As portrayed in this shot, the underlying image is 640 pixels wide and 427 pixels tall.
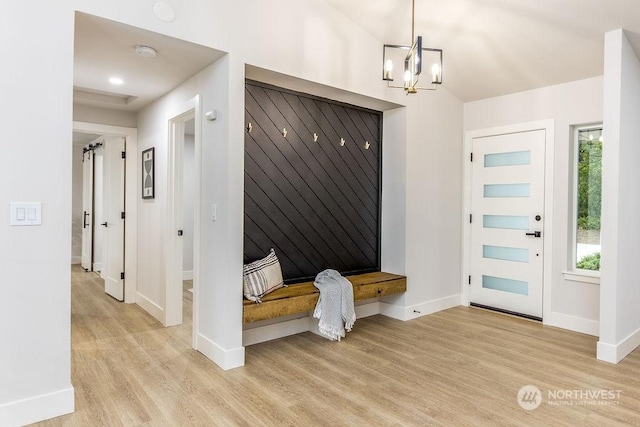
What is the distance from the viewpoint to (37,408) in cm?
225

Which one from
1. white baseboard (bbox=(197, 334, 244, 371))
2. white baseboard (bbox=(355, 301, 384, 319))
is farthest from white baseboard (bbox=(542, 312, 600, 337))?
white baseboard (bbox=(197, 334, 244, 371))

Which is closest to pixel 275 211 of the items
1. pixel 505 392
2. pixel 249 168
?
pixel 249 168

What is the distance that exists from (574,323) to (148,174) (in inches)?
183

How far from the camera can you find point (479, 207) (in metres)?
4.77

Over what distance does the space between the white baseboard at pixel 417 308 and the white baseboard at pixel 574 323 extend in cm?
99

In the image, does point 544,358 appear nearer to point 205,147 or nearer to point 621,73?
point 621,73

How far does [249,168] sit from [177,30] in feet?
3.98

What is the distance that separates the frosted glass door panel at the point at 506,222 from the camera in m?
4.38

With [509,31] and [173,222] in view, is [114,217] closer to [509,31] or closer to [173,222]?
[173,222]

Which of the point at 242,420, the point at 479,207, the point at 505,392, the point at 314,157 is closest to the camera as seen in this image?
the point at 242,420

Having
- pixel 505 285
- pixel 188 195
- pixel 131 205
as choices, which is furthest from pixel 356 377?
pixel 188 195

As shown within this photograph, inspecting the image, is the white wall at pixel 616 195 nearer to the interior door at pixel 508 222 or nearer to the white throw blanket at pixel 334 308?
the interior door at pixel 508 222

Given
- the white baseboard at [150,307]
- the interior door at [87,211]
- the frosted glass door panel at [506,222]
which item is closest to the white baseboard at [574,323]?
the frosted glass door panel at [506,222]

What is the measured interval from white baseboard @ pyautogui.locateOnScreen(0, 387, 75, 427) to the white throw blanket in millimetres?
1830
